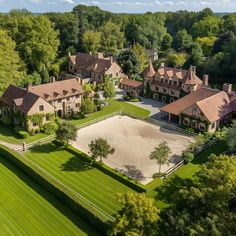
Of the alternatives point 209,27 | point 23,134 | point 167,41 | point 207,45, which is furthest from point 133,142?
point 209,27

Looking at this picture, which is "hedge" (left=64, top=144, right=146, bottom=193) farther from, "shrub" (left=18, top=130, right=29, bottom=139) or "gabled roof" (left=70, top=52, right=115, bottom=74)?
→ "gabled roof" (left=70, top=52, right=115, bottom=74)

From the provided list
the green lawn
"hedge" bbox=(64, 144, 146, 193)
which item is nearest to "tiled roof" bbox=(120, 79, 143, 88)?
"hedge" bbox=(64, 144, 146, 193)

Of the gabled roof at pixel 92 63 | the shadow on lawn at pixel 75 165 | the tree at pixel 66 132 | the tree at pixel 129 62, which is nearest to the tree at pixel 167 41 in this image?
the tree at pixel 129 62

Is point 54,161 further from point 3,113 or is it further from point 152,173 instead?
point 3,113

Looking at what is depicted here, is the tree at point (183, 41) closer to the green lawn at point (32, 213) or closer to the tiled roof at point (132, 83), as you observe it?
the tiled roof at point (132, 83)

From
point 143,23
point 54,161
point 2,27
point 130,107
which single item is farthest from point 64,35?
point 54,161

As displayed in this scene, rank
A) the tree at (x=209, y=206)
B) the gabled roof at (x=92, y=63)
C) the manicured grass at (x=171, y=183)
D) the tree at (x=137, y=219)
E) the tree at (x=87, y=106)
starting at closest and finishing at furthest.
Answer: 1. the tree at (x=209, y=206)
2. the tree at (x=137, y=219)
3. the manicured grass at (x=171, y=183)
4. the tree at (x=87, y=106)
5. the gabled roof at (x=92, y=63)

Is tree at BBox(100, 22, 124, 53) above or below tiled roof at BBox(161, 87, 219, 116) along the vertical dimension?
above
